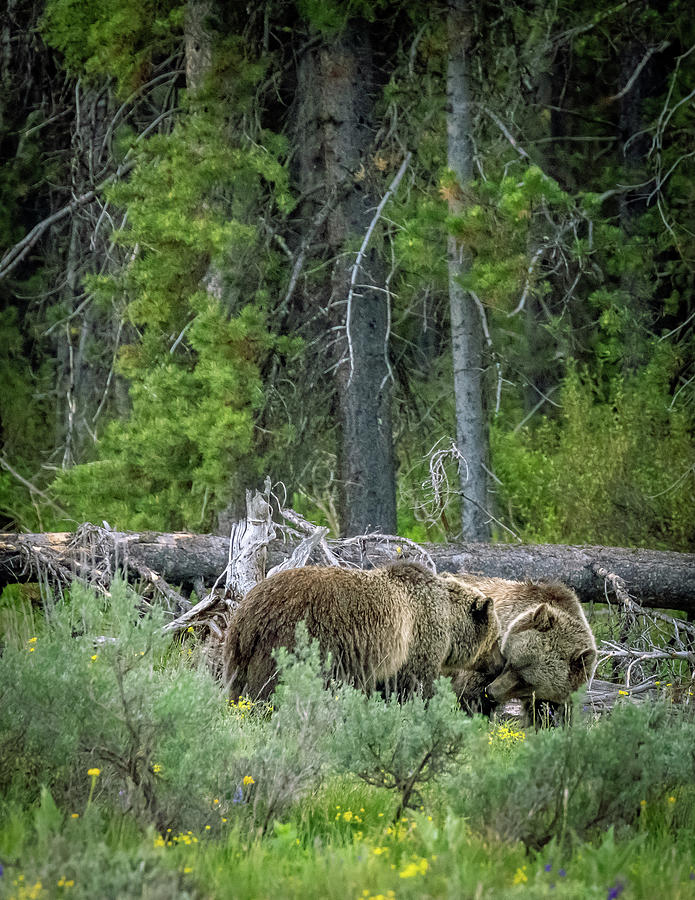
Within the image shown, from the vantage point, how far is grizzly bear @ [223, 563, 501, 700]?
5875 millimetres

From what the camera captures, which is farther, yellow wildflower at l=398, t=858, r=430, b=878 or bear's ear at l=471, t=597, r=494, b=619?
bear's ear at l=471, t=597, r=494, b=619

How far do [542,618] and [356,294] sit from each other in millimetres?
5300

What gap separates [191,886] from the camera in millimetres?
3029

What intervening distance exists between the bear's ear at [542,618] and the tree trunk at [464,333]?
405 cm

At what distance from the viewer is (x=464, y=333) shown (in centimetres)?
1059

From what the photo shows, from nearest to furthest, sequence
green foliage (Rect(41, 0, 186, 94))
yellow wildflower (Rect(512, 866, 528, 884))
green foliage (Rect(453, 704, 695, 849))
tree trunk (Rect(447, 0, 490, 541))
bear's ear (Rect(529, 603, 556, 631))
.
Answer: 1. yellow wildflower (Rect(512, 866, 528, 884))
2. green foliage (Rect(453, 704, 695, 849))
3. bear's ear (Rect(529, 603, 556, 631))
4. tree trunk (Rect(447, 0, 490, 541))
5. green foliage (Rect(41, 0, 186, 94))

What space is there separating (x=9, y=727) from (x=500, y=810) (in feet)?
6.26

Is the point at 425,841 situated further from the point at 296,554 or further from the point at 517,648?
the point at 296,554

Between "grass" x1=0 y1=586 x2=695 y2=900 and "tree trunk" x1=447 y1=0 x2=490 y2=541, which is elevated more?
"tree trunk" x1=447 y1=0 x2=490 y2=541

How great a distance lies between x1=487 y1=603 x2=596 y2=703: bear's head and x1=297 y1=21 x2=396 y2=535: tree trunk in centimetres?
445

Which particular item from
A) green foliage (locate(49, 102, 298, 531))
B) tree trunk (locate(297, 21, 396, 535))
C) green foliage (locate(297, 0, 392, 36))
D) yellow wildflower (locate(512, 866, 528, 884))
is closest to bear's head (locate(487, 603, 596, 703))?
yellow wildflower (locate(512, 866, 528, 884))

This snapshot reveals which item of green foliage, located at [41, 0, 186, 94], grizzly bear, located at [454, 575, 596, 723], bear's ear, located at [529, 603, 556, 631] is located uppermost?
green foliage, located at [41, 0, 186, 94]

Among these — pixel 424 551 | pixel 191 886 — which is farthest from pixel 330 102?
pixel 191 886

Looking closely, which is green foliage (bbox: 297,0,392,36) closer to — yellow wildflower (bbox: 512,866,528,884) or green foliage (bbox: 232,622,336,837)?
green foliage (bbox: 232,622,336,837)
